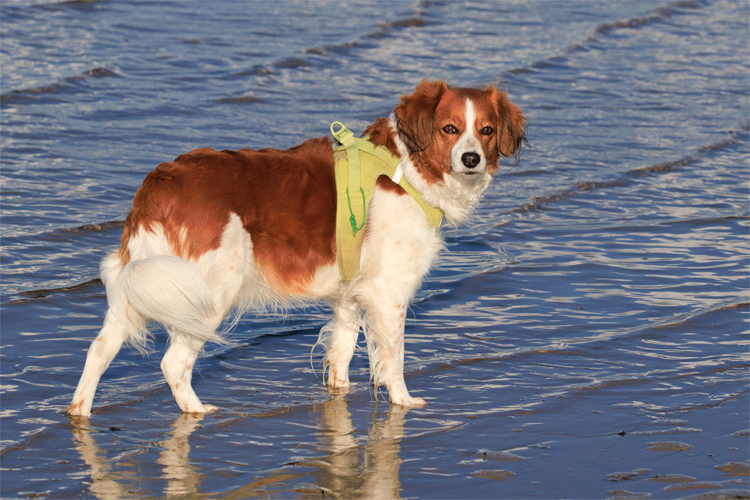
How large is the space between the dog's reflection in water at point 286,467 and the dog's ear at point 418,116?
149cm

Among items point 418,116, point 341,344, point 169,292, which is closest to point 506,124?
point 418,116

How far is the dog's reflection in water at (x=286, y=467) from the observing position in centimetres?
390

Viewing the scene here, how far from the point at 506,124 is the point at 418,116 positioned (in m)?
0.53

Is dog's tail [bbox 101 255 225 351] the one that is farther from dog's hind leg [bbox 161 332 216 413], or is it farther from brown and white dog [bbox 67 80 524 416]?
dog's hind leg [bbox 161 332 216 413]

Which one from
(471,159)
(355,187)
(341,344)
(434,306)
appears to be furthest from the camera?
(434,306)

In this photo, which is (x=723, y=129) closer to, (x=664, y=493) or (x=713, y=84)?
(x=713, y=84)

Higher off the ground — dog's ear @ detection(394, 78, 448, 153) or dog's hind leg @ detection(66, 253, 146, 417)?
dog's ear @ detection(394, 78, 448, 153)

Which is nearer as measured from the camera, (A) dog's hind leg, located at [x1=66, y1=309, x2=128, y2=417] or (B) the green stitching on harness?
(A) dog's hind leg, located at [x1=66, y1=309, x2=128, y2=417]

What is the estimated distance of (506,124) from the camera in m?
4.92

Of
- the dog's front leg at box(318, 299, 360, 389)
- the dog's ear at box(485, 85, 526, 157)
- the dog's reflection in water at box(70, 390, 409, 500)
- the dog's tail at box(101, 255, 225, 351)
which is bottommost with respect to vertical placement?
the dog's reflection in water at box(70, 390, 409, 500)

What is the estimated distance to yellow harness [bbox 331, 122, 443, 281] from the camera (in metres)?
4.64

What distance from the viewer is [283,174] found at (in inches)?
182

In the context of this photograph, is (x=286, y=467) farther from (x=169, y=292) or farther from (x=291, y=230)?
(x=291, y=230)

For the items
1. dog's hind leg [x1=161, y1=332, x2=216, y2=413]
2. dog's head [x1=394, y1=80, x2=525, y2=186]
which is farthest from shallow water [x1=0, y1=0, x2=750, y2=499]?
dog's head [x1=394, y1=80, x2=525, y2=186]
